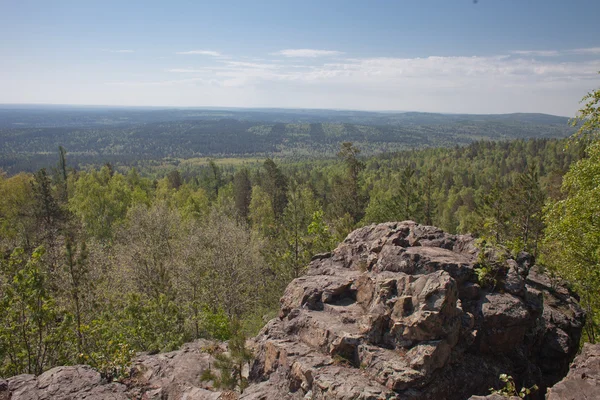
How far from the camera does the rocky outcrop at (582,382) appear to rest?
28.0ft

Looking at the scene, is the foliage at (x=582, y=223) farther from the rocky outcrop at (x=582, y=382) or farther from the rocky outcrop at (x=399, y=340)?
the rocky outcrop at (x=582, y=382)

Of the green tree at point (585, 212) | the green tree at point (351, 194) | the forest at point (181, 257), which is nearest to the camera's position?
the green tree at point (585, 212)

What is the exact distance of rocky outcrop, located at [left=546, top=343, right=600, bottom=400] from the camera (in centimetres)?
853

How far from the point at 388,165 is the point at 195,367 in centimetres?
17767

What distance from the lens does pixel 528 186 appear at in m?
37.6

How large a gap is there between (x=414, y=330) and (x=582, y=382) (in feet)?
13.0

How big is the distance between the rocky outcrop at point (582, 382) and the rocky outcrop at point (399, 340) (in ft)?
0.13

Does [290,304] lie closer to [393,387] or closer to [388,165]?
[393,387]

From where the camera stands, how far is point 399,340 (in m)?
10.5

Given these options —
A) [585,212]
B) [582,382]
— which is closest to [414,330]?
[582,382]

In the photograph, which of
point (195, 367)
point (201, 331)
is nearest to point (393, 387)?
point (195, 367)

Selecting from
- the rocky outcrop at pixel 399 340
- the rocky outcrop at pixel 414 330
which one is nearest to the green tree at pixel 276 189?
the rocky outcrop at pixel 399 340

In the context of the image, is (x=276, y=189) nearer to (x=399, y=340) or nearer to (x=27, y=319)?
(x=27, y=319)

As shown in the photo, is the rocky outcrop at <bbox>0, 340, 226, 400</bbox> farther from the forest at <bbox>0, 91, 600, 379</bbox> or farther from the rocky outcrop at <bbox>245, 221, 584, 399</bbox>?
the rocky outcrop at <bbox>245, 221, 584, 399</bbox>
